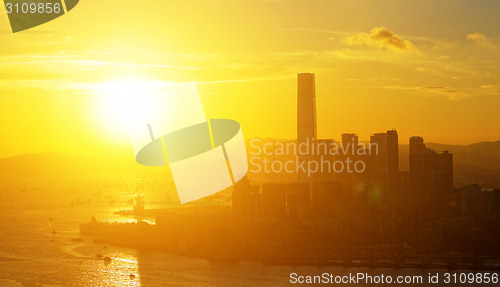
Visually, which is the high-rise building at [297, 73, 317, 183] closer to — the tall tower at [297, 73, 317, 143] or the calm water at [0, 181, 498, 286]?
the tall tower at [297, 73, 317, 143]

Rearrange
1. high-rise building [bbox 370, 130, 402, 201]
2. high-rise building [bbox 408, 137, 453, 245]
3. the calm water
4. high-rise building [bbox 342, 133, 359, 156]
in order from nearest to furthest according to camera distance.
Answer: the calm water
high-rise building [bbox 408, 137, 453, 245]
high-rise building [bbox 370, 130, 402, 201]
high-rise building [bbox 342, 133, 359, 156]

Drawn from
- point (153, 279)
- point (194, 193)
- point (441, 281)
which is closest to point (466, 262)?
point (441, 281)

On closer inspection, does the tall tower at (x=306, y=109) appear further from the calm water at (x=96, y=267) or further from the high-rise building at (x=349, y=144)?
the calm water at (x=96, y=267)

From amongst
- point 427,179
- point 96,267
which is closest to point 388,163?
point 427,179

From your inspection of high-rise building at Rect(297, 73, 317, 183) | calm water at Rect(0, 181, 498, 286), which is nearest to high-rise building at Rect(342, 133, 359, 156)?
high-rise building at Rect(297, 73, 317, 183)

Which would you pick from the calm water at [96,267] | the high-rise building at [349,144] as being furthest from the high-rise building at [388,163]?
the calm water at [96,267]

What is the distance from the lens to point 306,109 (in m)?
30.7

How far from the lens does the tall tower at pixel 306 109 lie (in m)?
30.6

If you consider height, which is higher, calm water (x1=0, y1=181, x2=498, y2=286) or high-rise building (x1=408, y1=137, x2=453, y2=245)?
high-rise building (x1=408, y1=137, x2=453, y2=245)

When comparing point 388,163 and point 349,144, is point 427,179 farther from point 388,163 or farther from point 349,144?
point 349,144

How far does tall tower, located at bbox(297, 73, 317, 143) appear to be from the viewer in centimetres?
3062

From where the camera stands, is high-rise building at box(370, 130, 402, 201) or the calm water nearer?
the calm water

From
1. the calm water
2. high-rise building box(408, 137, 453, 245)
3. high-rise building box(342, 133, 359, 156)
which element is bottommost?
the calm water

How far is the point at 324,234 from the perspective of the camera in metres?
24.3
